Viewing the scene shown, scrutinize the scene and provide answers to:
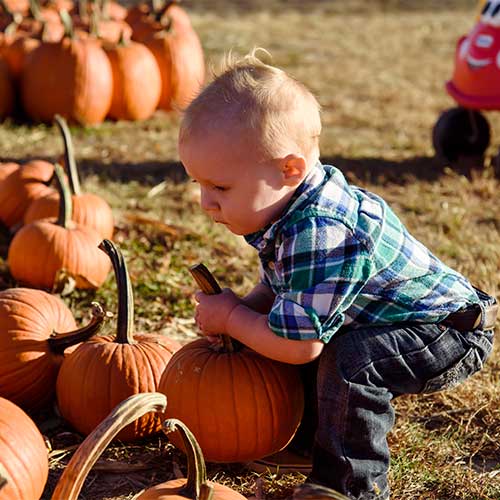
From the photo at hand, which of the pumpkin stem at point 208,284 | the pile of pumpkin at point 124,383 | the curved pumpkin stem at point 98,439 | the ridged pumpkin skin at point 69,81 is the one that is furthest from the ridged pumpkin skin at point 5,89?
the curved pumpkin stem at point 98,439

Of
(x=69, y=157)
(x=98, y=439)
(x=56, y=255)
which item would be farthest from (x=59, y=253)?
(x=98, y=439)

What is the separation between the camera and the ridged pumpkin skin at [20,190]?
554 centimetres

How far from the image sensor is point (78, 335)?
11.9 ft

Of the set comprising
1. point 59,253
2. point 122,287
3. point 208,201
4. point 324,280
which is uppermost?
point 208,201

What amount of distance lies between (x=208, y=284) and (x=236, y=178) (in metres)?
0.49

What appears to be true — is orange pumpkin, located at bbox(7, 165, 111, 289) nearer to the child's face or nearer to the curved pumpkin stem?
the child's face

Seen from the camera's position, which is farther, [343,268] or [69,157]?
[69,157]

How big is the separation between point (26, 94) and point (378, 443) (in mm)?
6142

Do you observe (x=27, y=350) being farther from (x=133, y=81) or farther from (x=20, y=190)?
(x=133, y=81)

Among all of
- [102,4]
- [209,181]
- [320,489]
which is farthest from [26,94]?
[320,489]

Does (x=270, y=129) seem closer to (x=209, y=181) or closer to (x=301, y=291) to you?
(x=209, y=181)

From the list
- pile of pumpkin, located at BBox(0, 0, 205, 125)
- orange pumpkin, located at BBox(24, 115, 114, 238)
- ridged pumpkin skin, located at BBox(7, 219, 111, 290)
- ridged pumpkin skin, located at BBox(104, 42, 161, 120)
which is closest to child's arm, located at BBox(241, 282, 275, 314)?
ridged pumpkin skin, located at BBox(7, 219, 111, 290)

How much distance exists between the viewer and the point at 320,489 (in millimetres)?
2342

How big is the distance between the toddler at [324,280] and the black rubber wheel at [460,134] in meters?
4.19
